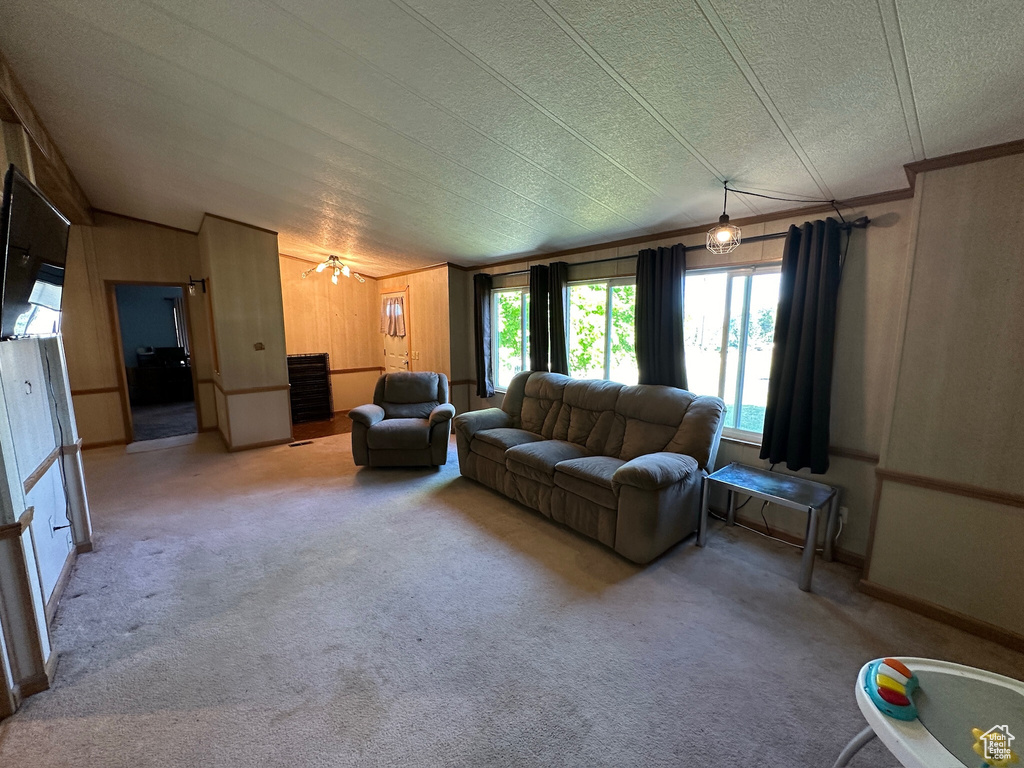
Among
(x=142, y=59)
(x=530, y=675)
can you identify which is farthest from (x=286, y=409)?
(x=530, y=675)

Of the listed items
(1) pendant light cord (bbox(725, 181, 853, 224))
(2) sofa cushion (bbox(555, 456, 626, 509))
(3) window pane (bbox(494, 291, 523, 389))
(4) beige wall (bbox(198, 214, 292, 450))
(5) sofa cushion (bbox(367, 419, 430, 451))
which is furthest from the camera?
(3) window pane (bbox(494, 291, 523, 389))

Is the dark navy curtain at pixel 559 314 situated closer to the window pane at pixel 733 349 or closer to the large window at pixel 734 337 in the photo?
the large window at pixel 734 337

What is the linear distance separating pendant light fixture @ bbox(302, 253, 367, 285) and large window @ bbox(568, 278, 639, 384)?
3135 mm

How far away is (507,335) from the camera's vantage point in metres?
5.24

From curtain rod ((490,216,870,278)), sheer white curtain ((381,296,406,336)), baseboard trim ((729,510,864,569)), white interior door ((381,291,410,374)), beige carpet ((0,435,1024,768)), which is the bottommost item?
beige carpet ((0,435,1024,768))

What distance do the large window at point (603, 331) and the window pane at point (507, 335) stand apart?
0.93 metres

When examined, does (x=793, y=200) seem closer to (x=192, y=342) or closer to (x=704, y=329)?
(x=704, y=329)

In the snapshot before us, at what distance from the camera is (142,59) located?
189cm

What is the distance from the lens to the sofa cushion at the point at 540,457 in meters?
2.99

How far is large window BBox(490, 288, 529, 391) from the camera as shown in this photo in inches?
196

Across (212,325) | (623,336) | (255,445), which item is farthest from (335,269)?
(623,336)

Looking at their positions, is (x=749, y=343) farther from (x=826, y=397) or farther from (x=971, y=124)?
(x=971, y=124)

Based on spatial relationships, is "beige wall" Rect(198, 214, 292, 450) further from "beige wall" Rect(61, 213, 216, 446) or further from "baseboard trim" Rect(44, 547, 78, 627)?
"baseboard trim" Rect(44, 547, 78, 627)

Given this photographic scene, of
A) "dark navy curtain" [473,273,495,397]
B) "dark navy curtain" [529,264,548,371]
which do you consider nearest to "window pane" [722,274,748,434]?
"dark navy curtain" [529,264,548,371]
